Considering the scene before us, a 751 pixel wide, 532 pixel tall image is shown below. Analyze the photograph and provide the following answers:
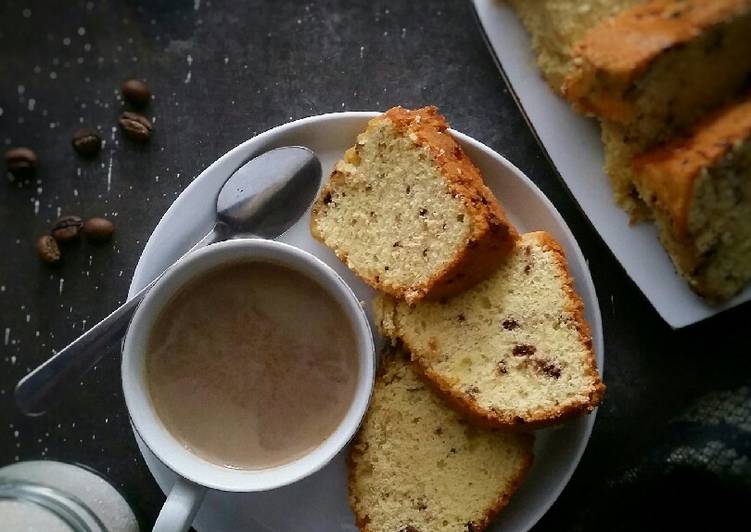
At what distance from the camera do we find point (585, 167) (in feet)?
5.72

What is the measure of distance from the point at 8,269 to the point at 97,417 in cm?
39

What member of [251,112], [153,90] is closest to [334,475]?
[251,112]

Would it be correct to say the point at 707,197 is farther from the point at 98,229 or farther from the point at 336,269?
the point at 98,229

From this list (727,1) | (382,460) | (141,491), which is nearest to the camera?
(727,1)

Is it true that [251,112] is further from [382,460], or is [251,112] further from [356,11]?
[382,460]

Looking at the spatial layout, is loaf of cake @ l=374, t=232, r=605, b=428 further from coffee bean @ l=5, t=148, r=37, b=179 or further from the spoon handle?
coffee bean @ l=5, t=148, r=37, b=179

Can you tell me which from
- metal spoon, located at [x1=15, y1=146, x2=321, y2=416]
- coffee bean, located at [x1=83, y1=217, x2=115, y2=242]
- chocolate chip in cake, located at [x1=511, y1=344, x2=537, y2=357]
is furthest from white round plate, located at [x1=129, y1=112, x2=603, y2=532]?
coffee bean, located at [x1=83, y1=217, x2=115, y2=242]

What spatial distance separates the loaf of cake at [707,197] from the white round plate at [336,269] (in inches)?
7.2

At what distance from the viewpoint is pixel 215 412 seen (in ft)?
5.40

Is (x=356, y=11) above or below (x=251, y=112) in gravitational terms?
above

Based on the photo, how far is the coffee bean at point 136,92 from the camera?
6.24ft

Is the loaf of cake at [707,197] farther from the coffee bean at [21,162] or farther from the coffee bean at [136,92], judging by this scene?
the coffee bean at [21,162]

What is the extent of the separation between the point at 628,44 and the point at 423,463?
0.89 meters

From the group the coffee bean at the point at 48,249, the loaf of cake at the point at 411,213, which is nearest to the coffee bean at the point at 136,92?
the coffee bean at the point at 48,249
